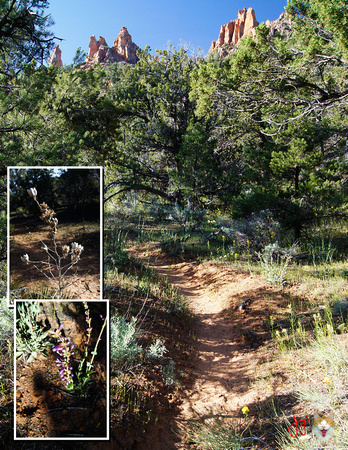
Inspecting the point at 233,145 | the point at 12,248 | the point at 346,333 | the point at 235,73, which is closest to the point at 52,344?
the point at 12,248

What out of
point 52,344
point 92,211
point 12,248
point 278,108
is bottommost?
point 52,344

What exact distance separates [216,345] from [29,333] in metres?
3.40

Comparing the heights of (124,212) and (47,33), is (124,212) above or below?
below

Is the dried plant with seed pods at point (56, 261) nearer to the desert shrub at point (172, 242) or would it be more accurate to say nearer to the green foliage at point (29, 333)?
the green foliage at point (29, 333)

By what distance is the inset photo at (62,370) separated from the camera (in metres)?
1.60

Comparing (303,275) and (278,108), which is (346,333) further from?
(278,108)

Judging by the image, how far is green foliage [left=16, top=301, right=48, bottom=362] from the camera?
5.10 ft

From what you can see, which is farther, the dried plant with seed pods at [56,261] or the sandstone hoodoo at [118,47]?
the sandstone hoodoo at [118,47]

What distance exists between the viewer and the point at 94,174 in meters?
1.64

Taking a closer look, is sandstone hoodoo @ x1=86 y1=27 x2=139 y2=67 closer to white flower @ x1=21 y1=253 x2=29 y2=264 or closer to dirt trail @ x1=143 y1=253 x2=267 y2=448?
dirt trail @ x1=143 y1=253 x2=267 y2=448

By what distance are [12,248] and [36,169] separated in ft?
1.41

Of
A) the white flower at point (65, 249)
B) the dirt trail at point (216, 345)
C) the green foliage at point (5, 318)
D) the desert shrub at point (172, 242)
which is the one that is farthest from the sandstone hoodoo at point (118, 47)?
the white flower at point (65, 249)

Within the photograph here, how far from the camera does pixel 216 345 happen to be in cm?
450

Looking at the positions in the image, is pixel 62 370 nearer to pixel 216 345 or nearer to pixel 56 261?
pixel 56 261
